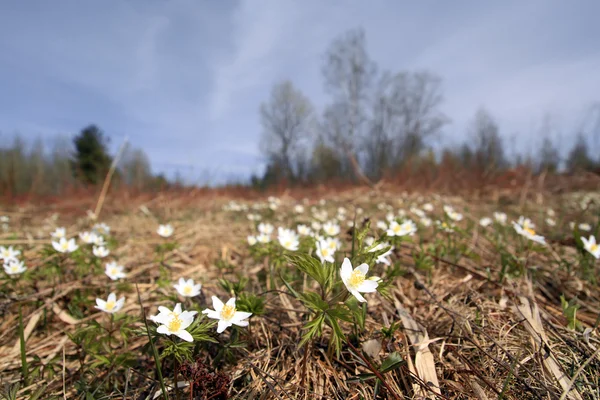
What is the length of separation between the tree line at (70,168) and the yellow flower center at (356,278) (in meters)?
7.94

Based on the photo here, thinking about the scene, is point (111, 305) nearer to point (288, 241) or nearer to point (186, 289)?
point (186, 289)

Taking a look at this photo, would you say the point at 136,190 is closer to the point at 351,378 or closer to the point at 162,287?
the point at 162,287

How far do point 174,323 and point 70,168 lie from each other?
23071mm

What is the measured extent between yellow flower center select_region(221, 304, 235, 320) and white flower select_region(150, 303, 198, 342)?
0.12m

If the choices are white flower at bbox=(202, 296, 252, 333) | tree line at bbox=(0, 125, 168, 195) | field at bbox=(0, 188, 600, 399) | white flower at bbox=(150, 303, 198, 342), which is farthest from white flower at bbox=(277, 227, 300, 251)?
tree line at bbox=(0, 125, 168, 195)

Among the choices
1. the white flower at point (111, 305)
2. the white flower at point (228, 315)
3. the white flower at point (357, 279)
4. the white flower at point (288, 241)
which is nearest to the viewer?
the white flower at point (357, 279)

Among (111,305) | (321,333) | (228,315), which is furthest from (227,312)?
(111,305)

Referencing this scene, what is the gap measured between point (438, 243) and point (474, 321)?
3.44 feet

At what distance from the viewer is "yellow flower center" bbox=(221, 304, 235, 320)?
1086 millimetres

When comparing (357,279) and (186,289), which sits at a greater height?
(357,279)

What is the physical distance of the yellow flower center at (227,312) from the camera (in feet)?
3.56

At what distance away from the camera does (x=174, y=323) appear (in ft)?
3.36

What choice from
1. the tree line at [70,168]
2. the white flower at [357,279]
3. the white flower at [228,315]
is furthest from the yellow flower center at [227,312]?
the tree line at [70,168]

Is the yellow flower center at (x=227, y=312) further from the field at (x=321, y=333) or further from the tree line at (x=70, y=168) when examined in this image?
the tree line at (x=70, y=168)
